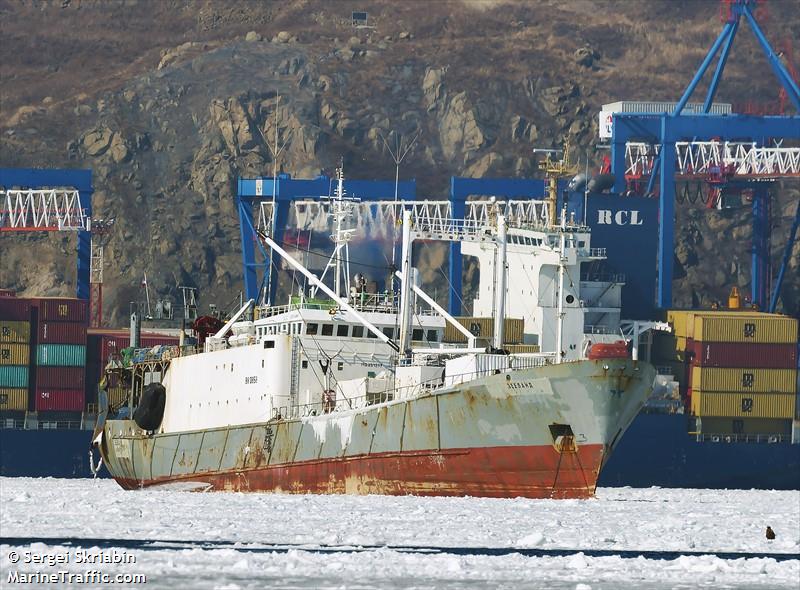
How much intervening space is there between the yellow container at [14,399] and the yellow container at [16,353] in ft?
3.74

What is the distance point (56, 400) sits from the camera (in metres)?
82.6

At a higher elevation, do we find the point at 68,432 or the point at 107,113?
the point at 107,113

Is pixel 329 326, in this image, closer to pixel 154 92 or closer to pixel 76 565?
pixel 76 565

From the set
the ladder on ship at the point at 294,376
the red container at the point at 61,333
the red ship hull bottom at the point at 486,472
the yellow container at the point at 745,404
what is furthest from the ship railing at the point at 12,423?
the red ship hull bottom at the point at 486,472

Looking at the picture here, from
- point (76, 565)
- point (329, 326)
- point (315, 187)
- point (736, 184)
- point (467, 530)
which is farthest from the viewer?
point (736, 184)

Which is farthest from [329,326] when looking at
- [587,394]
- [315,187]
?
[315,187]

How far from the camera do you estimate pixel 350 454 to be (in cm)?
5562

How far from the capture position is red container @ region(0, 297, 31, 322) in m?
82.6

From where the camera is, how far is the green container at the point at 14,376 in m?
82.7

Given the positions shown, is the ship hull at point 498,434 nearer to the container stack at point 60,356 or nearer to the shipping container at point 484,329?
the shipping container at point 484,329

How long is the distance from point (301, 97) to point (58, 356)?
2635 inches

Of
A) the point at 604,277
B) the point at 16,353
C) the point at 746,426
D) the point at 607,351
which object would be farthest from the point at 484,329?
the point at 607,351

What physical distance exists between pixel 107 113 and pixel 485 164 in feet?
94.2

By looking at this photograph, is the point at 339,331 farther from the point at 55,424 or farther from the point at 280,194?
the point at 280,194
